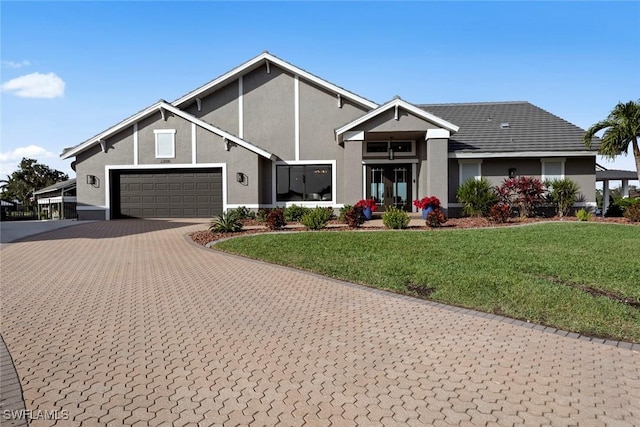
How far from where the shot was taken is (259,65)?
2314 centimetres

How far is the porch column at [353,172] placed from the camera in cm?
1955

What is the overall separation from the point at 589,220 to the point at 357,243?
34.8 feet

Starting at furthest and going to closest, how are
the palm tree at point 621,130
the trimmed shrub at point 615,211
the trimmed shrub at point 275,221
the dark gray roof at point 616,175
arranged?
the dark gray roof at point 616,175 → the trimmed shrub at point 615,211 → the palm tree at point 621,130 → the trimmed shrub at point 275,221

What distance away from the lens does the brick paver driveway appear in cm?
362

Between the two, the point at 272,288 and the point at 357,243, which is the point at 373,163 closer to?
the point at 357,243

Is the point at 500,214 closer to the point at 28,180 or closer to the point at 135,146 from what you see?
the point at 135,146

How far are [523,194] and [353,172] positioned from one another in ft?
23.3

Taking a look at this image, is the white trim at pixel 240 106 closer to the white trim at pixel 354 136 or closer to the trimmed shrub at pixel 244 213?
the trimmed shrub at pixel 244 213

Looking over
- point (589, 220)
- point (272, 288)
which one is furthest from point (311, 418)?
point (589, 220)

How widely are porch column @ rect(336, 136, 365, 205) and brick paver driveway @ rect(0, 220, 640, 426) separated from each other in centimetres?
1172

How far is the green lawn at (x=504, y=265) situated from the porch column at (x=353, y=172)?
18.6 ft

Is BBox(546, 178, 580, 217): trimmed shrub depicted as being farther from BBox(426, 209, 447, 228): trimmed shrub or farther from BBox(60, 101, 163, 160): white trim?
BBox(60, 101, 163, 160): white trim

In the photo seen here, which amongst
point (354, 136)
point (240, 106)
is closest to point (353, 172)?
point (354, 136)

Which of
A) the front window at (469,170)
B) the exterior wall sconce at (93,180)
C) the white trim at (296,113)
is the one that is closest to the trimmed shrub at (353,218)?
the front window at (469,170)
